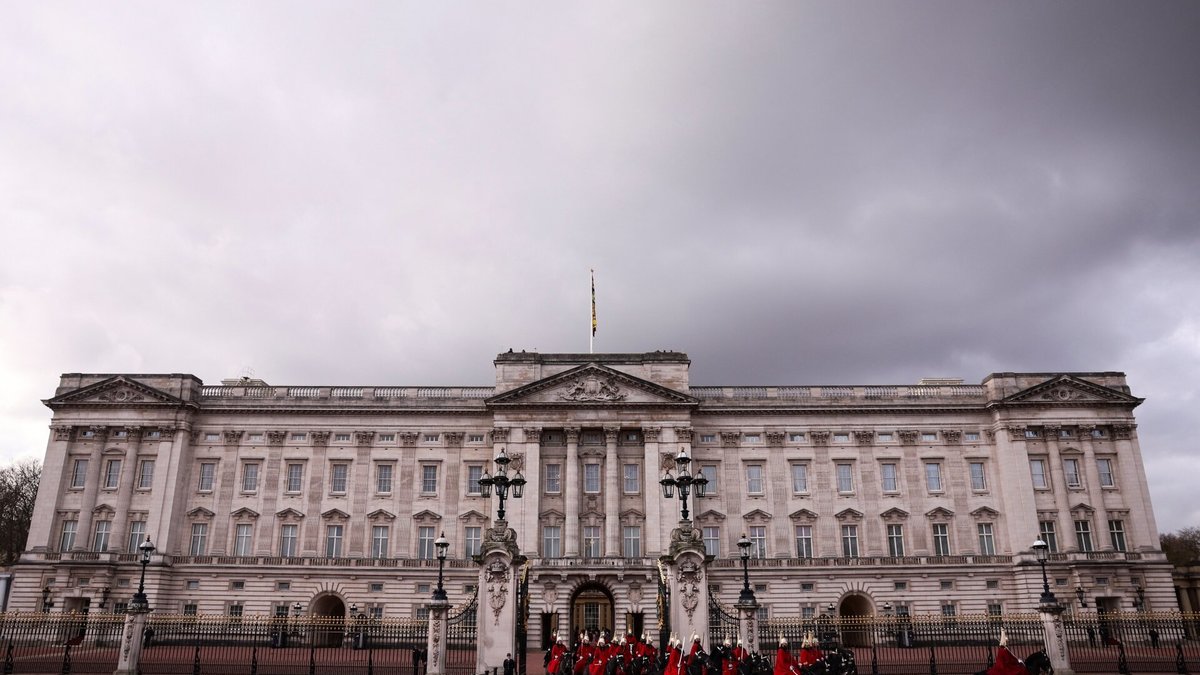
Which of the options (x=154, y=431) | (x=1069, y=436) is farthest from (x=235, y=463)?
(x=1069, y=436)

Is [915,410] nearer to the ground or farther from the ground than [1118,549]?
farther from the ground

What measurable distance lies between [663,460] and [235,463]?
29.7m

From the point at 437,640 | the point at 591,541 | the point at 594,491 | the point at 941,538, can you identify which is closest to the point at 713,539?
the point at 591,541

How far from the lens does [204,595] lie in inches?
2195

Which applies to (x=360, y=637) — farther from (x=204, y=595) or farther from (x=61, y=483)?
(x=61, y=483)

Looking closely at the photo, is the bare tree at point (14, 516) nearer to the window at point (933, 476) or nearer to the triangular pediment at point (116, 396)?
the triangular pediment at point (116, 396)

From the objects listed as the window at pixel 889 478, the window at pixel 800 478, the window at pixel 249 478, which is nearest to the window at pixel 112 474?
the window at pixel 249 478

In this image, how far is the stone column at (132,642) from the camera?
96.3ft

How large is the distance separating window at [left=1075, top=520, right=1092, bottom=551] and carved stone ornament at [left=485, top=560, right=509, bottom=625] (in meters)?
44.6

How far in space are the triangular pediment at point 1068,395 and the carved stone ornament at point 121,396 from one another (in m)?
59.4

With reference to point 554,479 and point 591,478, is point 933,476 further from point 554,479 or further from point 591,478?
point 554,479

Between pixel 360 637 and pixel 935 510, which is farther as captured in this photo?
pixel 935 510

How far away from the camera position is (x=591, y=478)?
5766cm

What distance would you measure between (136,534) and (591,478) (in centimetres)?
3070
